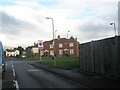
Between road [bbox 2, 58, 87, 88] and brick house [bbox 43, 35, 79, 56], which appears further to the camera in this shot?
brick house [bbox 43, 35, 79, 56]

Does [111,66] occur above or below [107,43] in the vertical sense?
below

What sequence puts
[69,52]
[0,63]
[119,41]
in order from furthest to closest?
[69,52] → [0,63] → [119,41]

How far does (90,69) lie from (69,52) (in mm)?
71471

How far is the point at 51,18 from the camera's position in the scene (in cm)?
3203

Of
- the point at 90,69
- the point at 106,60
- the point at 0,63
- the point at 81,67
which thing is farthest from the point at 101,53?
the point at 0,63

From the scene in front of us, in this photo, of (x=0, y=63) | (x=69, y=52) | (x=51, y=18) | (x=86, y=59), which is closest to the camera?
(x=0, y=63)

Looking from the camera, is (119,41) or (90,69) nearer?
(119,41)

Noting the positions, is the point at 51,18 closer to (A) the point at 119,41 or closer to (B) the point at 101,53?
(B) the point at 101,53

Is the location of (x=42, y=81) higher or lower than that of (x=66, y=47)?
lower

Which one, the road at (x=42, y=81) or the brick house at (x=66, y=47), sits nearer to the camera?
the road at (x=42, y=81)

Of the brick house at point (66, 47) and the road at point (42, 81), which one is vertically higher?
the brick house at point (66, 47)

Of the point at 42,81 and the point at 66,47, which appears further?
the point at 66,47

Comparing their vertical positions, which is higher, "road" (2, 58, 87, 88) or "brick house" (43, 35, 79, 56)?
"brick house" (43, 35, 79, 56)

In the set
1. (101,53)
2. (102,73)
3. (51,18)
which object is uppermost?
(51,18)
